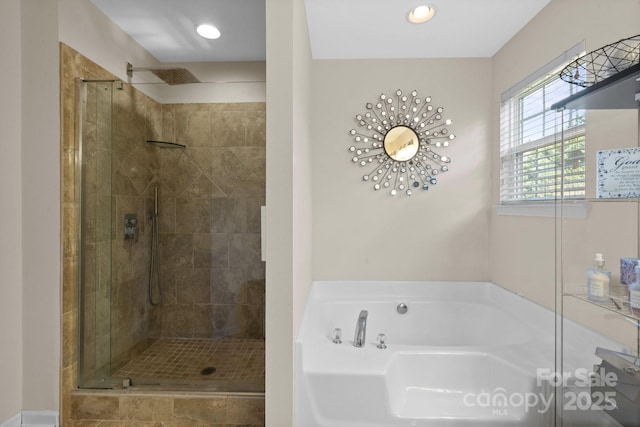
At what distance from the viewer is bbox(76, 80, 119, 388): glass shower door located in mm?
1753

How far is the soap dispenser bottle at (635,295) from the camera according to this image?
1088 millimetres

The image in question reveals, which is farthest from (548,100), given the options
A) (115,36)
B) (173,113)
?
(115,36)

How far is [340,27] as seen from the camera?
2.08 m

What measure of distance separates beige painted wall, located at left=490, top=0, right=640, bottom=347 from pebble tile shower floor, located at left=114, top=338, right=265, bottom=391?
61.7 inches

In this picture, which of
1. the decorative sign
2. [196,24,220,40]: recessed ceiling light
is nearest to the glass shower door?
[196,24,220,40]: recessed ceiling light

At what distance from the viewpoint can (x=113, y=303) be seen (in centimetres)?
202

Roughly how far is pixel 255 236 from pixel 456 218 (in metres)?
1.51

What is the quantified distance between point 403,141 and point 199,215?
64.0 inches

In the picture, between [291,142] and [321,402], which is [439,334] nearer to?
[321,402]

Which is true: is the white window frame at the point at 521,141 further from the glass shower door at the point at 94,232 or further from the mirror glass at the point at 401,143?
the glass shower door at the point at 94,232

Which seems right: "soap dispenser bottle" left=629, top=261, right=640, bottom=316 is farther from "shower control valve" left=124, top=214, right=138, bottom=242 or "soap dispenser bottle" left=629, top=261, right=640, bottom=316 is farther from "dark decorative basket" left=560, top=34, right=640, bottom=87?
"shower control valve" left=124, top=214, right=138, bottom=242
